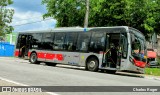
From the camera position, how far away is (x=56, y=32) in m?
28.0

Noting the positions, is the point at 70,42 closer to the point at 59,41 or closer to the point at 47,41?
the point at 59,41

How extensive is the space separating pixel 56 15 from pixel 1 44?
1776 centimetres

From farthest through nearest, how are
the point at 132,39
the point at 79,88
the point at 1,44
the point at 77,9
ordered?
1. the point at 1,44
2. the point at 77,9
3. the point at 132,39
4. the point at 79,88

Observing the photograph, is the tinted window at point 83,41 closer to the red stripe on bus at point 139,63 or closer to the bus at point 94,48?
the bus at point 94,48

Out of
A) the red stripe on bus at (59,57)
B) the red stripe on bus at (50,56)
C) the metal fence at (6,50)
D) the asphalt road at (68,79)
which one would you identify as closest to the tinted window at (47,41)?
the red stripe on bus at (50,56)

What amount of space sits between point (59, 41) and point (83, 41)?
9.27ft

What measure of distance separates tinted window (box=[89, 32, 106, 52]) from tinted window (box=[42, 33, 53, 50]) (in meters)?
4.81

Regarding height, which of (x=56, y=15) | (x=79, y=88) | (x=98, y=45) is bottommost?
(x=79, y=88)

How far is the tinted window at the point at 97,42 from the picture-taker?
77.7 feet

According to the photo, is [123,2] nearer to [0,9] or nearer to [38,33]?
[38,33]

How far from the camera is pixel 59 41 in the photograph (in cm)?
2731

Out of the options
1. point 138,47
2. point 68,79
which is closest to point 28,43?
point 138,47

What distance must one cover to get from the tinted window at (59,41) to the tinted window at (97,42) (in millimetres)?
3306

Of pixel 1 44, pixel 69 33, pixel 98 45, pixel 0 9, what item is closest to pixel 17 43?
pixel 69 33
